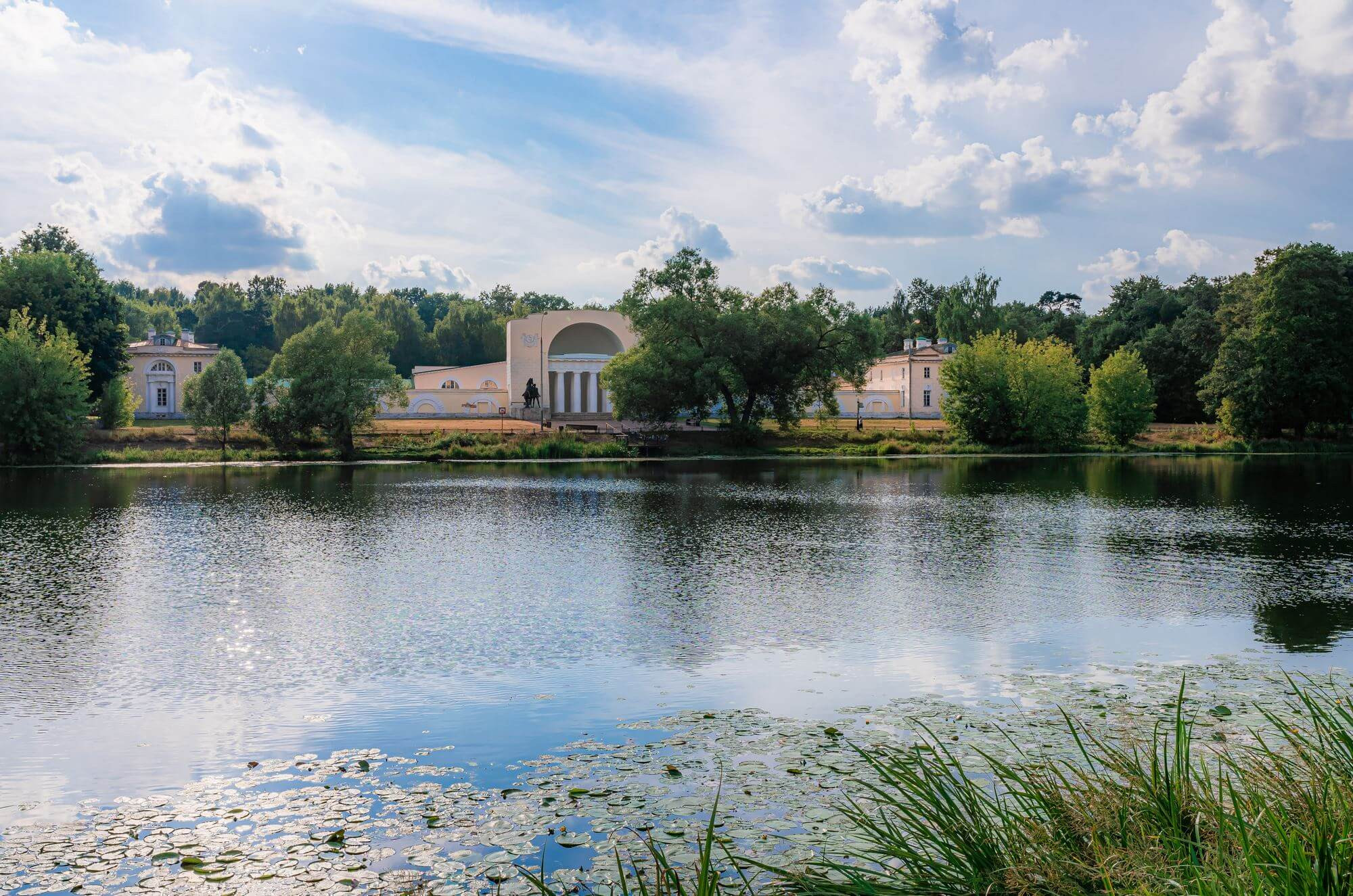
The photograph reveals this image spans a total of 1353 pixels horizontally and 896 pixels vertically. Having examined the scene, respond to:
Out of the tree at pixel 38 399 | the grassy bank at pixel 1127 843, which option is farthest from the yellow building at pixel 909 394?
the grassy bank at pixel 1127 843

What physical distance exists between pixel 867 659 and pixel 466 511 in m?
19.9

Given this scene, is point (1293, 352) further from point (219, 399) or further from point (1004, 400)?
point (219, 399)

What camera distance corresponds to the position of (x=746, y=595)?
17.0 metres

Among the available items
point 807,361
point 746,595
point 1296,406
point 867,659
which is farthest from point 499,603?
point 1296,406

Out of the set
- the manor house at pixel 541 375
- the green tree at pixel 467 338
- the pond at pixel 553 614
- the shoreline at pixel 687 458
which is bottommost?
the pond at pixel 553 614

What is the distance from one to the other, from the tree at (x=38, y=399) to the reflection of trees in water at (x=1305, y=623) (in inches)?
2081

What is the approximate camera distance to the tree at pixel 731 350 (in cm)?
6250

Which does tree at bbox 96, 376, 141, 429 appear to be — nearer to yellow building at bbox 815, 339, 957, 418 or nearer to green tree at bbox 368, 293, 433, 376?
green tree at bbox 368, 293, 433, 376

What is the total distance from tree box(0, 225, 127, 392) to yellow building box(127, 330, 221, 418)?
17671 millimetres

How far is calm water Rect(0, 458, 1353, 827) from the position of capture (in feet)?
33.1

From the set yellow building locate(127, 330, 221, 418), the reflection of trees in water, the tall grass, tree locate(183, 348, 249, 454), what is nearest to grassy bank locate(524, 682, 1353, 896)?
the tall grass

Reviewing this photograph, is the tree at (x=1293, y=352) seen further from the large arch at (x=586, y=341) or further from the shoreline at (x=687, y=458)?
the large arch at (x=586, y=341)

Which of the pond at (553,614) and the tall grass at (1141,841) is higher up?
the tall grass at (1141,841)

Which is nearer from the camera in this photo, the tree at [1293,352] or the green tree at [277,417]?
the green tree at [277,417]
